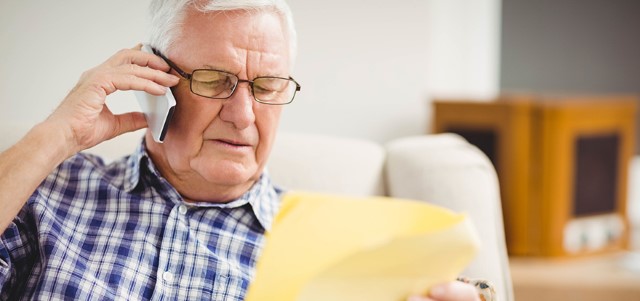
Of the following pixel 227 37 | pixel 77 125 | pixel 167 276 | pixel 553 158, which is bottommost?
pixel 553 158

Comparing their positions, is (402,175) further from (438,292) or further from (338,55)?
(438,292)

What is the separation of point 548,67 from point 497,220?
140cm

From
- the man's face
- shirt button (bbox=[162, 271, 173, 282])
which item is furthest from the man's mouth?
shirt button (bbox=[162, 271, 173, 282])

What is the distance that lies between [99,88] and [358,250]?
475 mm

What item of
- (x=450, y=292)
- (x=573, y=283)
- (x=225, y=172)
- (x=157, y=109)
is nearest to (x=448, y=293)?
(x=450, y=292)

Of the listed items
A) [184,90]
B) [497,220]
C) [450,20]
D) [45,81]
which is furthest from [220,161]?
[450,20]

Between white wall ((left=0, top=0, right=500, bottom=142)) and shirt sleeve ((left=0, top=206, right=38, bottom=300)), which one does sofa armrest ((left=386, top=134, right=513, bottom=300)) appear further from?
shirt sleeve ((left=0, top=206, right=38, bottom=300))

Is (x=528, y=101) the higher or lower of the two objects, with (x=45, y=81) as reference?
lower

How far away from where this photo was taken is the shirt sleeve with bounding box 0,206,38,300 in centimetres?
119

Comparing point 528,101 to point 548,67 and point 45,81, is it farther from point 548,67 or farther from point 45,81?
point 45,81

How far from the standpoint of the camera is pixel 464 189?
150cm

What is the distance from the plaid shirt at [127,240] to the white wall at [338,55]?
0.13 meters

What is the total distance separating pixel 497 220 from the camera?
1.51 meters

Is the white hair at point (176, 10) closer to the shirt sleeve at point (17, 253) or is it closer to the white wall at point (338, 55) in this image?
the white wall at point (338, 55)
